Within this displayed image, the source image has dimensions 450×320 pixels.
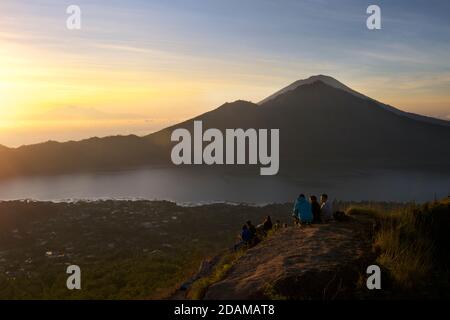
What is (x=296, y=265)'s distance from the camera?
857 cm

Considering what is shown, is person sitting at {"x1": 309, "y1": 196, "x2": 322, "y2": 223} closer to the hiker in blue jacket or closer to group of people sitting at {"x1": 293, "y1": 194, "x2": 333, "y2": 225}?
group of people sitting at {"x1": 293, "y1": 194, "x2": 333, "y2": 225}

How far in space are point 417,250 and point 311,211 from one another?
430 cm

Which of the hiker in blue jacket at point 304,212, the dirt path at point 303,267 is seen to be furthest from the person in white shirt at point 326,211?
the dirt path at point 303,267

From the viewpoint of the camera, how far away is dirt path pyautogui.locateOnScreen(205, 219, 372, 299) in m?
7.64

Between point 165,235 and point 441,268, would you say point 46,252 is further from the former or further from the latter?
point 441,268

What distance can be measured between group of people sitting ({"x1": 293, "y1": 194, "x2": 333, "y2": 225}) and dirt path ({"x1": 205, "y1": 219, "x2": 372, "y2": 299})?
131 centimetres

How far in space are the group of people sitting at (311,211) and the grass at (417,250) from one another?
5.64ft

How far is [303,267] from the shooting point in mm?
8312

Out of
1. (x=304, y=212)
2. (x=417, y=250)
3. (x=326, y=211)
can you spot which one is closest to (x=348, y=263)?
(x=417, y=250)

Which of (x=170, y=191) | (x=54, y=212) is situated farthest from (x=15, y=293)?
(x=170, y=191)

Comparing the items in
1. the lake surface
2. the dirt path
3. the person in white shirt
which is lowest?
the lake surface

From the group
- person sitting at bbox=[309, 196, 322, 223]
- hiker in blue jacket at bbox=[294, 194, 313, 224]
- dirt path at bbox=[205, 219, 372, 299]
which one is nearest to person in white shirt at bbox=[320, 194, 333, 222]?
person sitting at bbox=[309, 196, 322, 223]

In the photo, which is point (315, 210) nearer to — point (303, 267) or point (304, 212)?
point (304, 212)

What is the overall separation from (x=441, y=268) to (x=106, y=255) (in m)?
31.1
